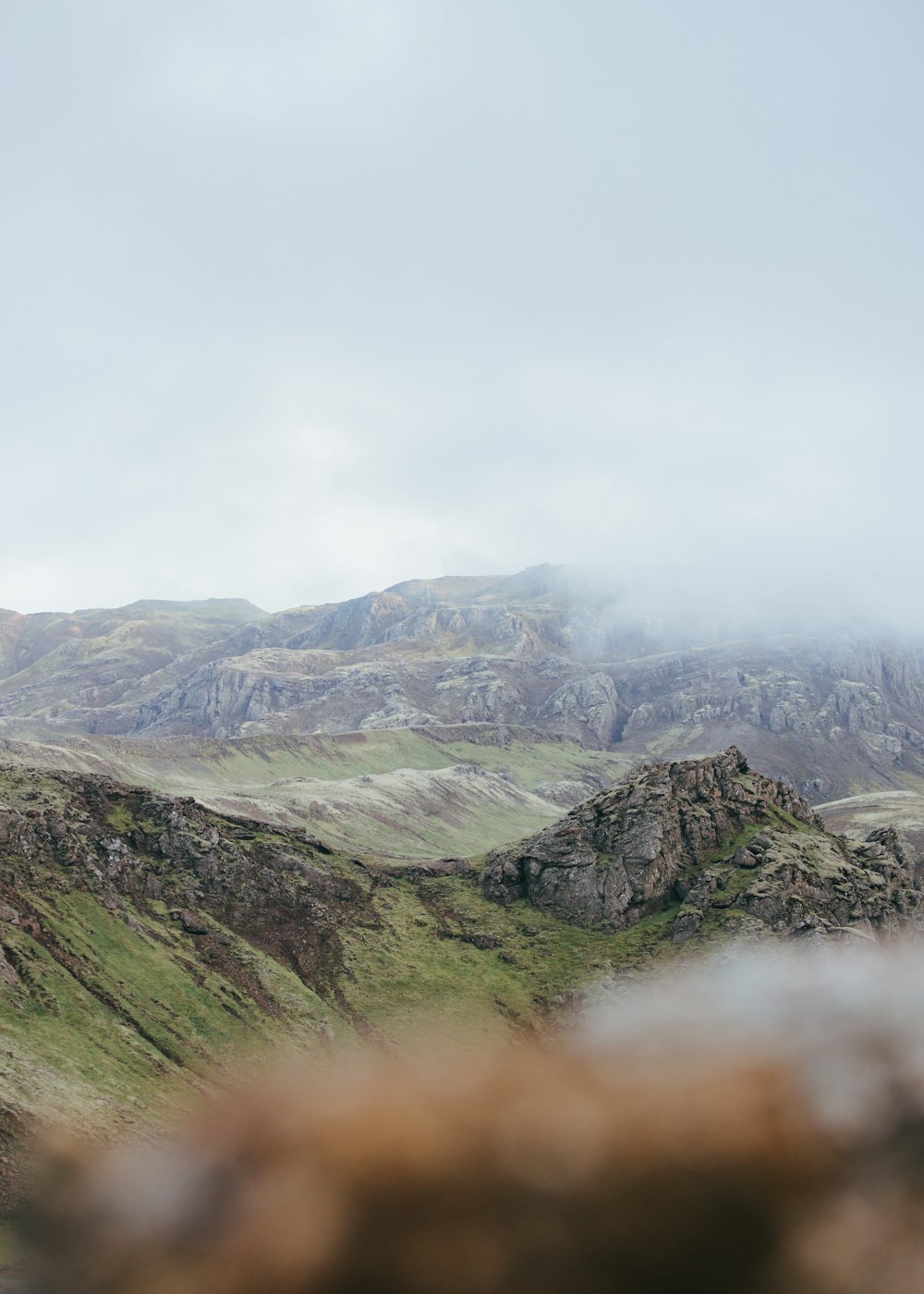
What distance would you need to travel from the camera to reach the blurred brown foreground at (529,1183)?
29.5ft

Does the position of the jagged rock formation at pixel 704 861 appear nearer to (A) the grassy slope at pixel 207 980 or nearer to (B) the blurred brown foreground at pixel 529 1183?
(A) the grassy slope at pixel 207 980

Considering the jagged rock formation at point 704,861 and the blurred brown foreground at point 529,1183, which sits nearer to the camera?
the blurred brown foreground at point 529,1183

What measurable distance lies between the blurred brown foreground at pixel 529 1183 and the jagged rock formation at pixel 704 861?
12246 cm

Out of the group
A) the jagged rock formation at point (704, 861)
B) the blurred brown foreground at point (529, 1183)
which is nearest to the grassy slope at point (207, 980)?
the jagged rock formation at point (704, 861)

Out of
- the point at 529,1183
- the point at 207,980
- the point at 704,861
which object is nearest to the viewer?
the point at 529,1183

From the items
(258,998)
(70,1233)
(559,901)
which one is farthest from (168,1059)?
(70,1233)

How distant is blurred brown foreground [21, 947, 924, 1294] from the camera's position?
899 centimetres

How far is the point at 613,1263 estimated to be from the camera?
9195 mm

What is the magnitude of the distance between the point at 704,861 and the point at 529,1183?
5671 inches

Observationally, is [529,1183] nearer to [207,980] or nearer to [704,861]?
[207,980]

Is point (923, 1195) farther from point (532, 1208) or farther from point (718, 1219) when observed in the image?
point (532, 1208)

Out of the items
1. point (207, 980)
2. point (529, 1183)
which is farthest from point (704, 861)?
point (529, 1183)

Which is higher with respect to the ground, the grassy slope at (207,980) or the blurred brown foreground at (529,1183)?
the blurred brown foreground at (529,1183)

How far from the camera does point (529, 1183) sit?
9883 millimetres
